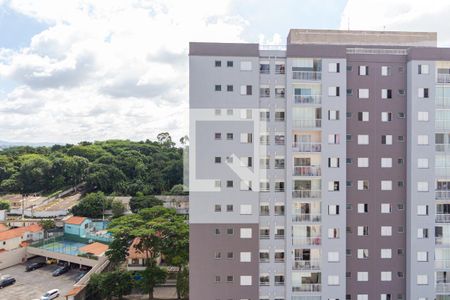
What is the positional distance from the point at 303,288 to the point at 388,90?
53.5 feet

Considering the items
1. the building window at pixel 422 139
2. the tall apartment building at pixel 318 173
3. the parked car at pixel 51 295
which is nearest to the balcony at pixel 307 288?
the tall apartment building at pixel 318 173

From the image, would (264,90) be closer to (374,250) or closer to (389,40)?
(389,40)

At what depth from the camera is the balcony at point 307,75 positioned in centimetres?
2119

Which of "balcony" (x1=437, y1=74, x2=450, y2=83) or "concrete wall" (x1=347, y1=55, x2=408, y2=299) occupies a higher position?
"balcony" (x1=437, y1=74, x2=450, y2=83)

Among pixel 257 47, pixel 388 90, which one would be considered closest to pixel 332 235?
pixel 388 90

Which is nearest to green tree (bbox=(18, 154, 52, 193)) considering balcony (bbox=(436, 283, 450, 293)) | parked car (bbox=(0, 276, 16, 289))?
parked car (bbox=(0, 276, 16, 289))

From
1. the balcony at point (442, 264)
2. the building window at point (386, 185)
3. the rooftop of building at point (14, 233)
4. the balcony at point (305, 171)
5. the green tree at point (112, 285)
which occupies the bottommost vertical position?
the green tree at point (112, 285)

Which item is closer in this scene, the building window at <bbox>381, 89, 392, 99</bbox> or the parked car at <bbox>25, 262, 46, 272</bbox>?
the building window at <bbox>381, 89, 392, 99</bbox>

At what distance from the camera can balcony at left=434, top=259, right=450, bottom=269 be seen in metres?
21.4

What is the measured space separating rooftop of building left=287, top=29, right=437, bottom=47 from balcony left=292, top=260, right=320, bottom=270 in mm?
16946

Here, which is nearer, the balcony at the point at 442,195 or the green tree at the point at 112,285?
the balcony at the point at 442,195

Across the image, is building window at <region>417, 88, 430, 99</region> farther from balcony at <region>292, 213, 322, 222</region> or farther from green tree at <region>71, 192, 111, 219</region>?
green tree at <region>71, 192, 111, 219</region>

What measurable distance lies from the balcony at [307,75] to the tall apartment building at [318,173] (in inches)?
4.8

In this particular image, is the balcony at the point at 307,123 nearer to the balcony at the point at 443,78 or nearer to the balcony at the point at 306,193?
the balcony at the point at 306,193
